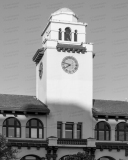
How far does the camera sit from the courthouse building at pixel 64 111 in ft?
194

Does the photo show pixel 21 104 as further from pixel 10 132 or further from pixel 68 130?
pixel 68 130

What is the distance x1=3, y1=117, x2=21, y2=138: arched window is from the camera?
59.0m

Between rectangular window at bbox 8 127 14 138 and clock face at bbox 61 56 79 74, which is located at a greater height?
clock face at bbox 61 56 79 74

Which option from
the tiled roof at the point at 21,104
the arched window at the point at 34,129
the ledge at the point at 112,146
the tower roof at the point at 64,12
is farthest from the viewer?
the tower roof at the point at 64,12

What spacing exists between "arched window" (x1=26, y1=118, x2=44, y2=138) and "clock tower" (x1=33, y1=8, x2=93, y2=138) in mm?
994

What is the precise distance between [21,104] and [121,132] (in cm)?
1336

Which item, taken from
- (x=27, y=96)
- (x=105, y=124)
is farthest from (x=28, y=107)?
(x=105, y=124)

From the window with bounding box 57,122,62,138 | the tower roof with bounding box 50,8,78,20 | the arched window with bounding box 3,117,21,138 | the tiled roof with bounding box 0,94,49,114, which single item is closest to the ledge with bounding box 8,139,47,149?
the arched window with bounding box 3,117,21,138

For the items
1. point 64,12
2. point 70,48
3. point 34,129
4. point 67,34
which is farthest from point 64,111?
point 64,12

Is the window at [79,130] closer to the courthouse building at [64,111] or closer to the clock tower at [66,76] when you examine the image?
the courthouse building at [64,111]

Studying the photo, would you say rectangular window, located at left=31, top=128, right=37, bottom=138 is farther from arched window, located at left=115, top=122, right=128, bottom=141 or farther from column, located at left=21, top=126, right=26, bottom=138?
arched window, located at left=115, top=122, right=128, bottom=141

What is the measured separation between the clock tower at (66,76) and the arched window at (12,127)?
3.69 metres

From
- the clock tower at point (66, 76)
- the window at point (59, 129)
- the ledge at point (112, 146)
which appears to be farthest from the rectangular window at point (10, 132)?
the ledge at point (112, 146)

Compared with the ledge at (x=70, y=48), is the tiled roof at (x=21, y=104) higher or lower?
lower
